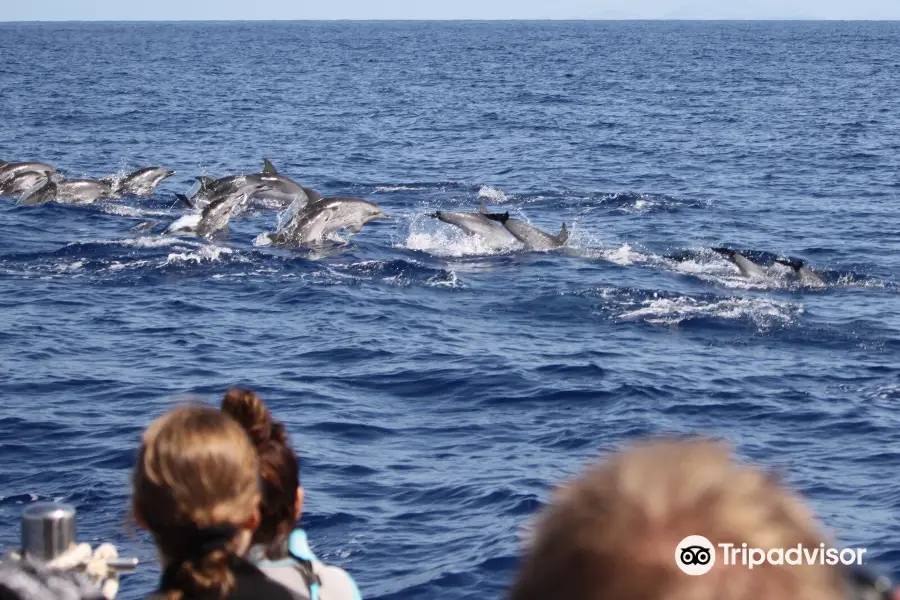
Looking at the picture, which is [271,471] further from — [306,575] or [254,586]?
[254,586]

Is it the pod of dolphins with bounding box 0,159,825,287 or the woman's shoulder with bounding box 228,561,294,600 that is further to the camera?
the pod of dolphins with bounding box 0,159,825,287

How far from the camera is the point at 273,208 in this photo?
92.4 ft

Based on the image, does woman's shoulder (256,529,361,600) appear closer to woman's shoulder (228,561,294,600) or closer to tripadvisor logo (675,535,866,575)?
woman's shoulder (228,561,294,600)

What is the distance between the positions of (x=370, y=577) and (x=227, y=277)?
11505 mm

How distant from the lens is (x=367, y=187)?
33000 mm

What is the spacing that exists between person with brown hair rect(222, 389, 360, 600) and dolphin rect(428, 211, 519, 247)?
1906 cm

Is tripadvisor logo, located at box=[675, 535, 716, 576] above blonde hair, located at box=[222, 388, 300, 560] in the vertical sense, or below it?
above

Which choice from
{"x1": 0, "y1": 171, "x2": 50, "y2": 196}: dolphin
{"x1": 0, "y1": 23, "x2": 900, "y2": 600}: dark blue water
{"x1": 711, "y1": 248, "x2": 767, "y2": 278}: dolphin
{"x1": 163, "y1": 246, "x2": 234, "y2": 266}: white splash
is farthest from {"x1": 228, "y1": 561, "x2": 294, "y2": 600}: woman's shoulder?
{"x1": 0, "y1": 171, "x2": 50, "y2": 196}: dolphin

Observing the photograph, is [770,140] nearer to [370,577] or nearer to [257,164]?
[257,164]

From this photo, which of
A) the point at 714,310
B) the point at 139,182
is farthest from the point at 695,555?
the point at 139,182

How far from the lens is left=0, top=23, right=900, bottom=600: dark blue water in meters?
11.3

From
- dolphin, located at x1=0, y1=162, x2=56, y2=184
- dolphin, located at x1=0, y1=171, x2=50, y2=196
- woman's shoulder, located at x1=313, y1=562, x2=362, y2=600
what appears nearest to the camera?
woman's shoulder, located at x1=313, y1=562, x2=362, y2=600

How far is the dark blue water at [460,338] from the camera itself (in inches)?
444

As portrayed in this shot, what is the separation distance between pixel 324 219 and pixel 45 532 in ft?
66.3
